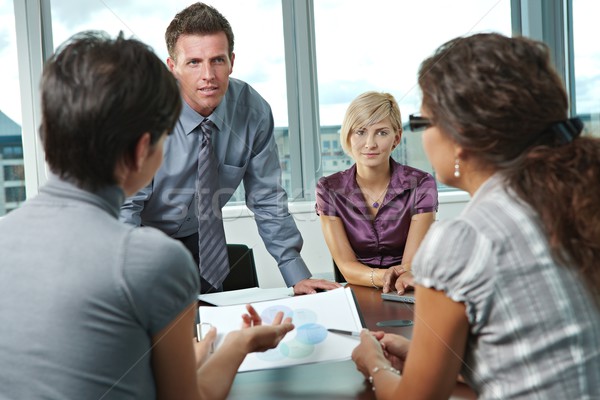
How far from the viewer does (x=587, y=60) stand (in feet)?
14.3

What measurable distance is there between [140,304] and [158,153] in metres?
0.28

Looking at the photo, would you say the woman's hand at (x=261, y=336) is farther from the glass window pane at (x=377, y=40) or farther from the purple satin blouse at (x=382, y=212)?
the glass window pane at (x=377, y=40)

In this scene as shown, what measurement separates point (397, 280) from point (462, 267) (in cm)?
101

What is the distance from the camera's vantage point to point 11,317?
874 millimetres

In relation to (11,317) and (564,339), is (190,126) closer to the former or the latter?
(11,317)

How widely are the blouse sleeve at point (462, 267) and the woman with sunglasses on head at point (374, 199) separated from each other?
148 cm

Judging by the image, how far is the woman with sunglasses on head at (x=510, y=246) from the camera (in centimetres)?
92

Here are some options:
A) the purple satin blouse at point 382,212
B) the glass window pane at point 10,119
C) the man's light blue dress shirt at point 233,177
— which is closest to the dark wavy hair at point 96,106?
the man's light blue dress shirt at point 233,177

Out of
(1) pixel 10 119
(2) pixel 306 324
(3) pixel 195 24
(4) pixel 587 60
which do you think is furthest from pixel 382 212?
(1) pixel 10 119

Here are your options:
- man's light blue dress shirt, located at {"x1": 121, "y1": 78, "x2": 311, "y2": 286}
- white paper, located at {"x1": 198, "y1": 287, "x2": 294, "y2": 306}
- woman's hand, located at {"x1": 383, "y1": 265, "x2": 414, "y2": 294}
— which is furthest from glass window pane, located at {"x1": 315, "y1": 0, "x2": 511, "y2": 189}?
white paper, located at {"x1": 198, "y1": 287, "x2": 294, "y2": 306}

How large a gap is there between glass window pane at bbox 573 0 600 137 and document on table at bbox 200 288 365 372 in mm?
3416

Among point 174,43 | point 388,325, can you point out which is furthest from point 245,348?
point 174,43

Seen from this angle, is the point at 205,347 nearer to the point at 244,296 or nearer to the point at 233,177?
the point at 244,296

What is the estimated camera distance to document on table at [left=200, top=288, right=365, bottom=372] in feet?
4.20
